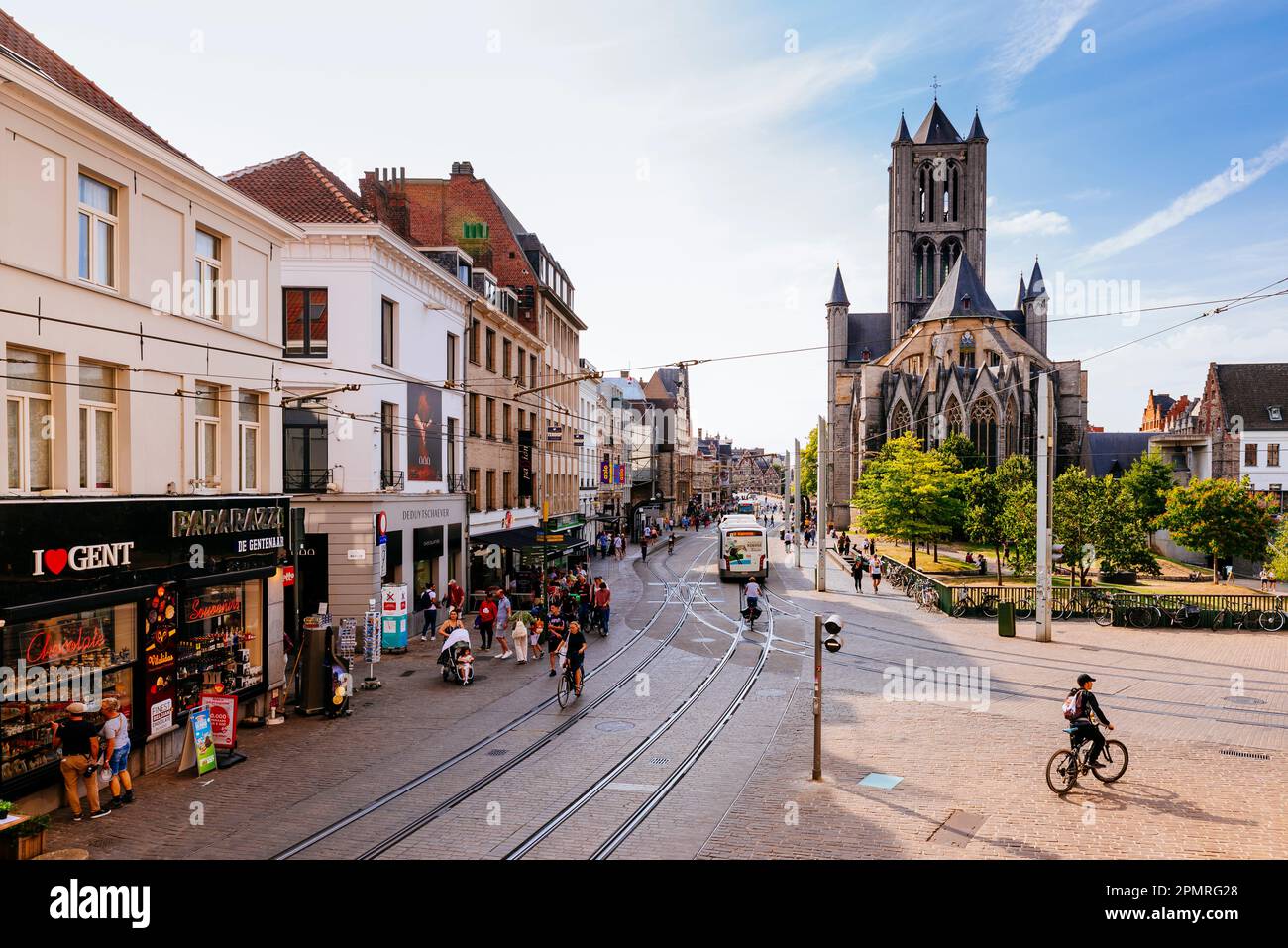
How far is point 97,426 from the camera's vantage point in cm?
1255

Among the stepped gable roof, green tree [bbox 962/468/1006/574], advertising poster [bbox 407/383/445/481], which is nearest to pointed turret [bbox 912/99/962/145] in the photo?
the stepped gable roof

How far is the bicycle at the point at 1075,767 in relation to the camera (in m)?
11.3

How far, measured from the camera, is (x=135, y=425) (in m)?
13.1

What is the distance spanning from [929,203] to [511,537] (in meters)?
91.3

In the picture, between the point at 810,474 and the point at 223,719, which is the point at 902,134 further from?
the point at 223,719

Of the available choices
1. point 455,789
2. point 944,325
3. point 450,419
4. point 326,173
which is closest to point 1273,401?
point 944,325

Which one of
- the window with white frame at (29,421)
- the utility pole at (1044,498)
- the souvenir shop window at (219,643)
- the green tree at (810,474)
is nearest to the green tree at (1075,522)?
the utility pole at (1044,498)

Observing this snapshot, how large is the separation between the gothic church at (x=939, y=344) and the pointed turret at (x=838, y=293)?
0.52 feet

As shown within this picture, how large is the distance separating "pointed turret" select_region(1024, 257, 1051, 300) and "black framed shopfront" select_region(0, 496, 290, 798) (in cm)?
11152

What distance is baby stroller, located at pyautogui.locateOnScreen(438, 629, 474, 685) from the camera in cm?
1850

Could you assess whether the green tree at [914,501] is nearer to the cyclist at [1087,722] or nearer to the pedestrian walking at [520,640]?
the pedestrian walking at [520,640]

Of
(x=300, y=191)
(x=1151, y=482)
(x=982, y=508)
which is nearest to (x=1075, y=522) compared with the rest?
(x=982, y=508)
